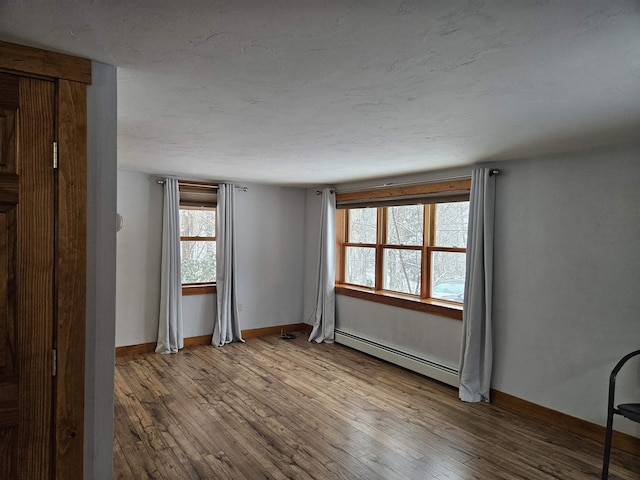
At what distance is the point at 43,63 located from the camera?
5.23ft

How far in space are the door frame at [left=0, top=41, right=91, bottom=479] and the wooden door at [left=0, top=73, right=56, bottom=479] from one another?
3cm

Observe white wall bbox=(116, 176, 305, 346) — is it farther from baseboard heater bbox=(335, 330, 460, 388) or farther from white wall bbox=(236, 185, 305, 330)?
baseboard heater bbox=(335, 330, 460, 388)

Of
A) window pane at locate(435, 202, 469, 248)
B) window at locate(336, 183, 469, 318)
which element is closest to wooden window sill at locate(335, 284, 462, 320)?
window at locate(336, 183, 469, 318)

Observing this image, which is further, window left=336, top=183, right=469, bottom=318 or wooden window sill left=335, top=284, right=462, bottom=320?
window left=336, top=183, right=469, bottom=318

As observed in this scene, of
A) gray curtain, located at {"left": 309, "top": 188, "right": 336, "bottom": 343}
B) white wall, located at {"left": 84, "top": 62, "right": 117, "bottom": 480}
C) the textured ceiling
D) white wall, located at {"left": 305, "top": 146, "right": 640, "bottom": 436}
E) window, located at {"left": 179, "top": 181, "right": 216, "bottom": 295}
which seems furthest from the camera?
gray curtain, located at {"left": 309, "top": 188, "right": 336, "bottom": 343}

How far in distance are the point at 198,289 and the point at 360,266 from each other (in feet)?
7.38

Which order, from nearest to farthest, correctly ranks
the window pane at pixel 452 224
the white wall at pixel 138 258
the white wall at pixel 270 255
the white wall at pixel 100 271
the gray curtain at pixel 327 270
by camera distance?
the white wall at pixel 100 271 < the window pane at pixel 452 224 < the white wall at pixel 138 258 < the gray curtain at pixel 327 270 < the white wall at pixel 270 255

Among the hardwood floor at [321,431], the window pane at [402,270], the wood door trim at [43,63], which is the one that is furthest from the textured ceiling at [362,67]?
the hardwood floor at [321,431]

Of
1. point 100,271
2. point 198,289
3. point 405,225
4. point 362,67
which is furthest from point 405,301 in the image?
→ point 100,271

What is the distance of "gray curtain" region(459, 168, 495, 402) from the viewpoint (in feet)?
12.9

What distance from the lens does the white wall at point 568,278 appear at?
315 centimetres

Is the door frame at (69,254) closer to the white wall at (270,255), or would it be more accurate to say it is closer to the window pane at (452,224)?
the window pane at (452,224)

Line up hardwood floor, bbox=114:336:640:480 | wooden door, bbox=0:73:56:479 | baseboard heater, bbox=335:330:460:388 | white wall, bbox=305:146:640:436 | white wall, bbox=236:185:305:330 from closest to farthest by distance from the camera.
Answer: wooden door, bbox=0:73:56:479 < hardwood floor, bbox=114:336:640:480 < white wall, bbox=305:146:640:436 < baseboard heater, bbox=335:330:460:388 < white wall, bbox=236:185:305:330

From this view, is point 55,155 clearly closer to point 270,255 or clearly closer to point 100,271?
point 100,271
